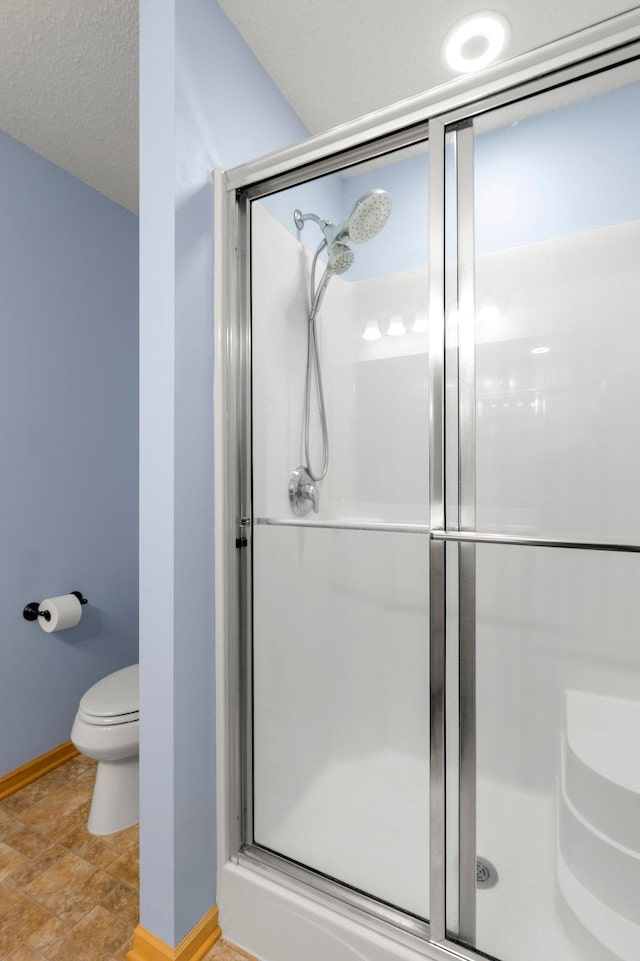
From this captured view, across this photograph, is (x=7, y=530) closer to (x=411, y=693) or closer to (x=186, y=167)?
(x=186, y=167)

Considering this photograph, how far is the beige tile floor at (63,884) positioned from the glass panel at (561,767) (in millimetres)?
740

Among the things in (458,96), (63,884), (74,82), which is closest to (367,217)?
(458,96)

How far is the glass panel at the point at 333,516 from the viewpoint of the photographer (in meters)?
1.34

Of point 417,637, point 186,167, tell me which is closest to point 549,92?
point 186,167

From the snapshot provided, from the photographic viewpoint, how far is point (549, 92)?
41.3 inches

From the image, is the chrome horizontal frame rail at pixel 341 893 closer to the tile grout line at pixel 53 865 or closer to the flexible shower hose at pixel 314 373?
the tile grout line at pixel 53 865

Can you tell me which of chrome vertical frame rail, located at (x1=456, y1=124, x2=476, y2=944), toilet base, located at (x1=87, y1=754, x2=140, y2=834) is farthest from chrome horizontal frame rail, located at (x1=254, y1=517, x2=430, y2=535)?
toilet base, located at (x1=87, y1=754, x2=140, y2=834)

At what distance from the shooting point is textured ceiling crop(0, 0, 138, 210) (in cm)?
149

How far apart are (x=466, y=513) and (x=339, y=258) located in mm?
812

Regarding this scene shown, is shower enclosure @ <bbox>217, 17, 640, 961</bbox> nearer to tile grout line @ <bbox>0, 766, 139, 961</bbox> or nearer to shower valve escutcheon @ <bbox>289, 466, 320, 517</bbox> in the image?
shower valve escutcheon @ <bbox>289, 466, 320, 517</bbox>

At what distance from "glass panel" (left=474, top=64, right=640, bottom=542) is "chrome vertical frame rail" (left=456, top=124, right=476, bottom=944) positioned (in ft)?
0.08

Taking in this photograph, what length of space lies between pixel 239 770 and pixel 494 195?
1621 millimetres

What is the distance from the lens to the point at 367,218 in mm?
1338

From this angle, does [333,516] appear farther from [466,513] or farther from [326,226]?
[326,226]
